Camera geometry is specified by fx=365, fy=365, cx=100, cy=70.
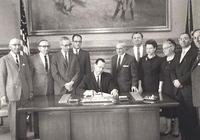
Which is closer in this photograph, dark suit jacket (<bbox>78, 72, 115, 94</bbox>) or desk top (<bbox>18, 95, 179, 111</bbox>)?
desk top (<bbox>18, 95, 179, 111</bbox>)

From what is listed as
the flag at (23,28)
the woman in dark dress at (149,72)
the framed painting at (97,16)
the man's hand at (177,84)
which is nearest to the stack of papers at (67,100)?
the woman in dark dress at (149,72)

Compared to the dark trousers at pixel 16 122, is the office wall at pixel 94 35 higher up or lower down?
higher up

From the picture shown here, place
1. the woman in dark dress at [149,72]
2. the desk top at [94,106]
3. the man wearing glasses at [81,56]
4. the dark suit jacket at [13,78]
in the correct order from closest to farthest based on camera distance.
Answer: the desk top at [94,106] → the dark suit jacket at [13,78] → the woman in dark dress at [149,72] → the man wearing glasses at [81,56]

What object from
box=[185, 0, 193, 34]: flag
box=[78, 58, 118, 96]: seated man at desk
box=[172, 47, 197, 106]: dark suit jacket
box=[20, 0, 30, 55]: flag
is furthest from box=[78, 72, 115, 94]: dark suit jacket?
box=[185, 0, 193, 34]: flag

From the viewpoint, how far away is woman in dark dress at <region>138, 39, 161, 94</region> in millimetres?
6104

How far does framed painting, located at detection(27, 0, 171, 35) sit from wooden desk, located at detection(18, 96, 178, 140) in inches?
134

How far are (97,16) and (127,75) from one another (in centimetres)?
248

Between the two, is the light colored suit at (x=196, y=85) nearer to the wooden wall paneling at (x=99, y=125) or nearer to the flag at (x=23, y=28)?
the wooden wall paneling at (x=99, y=125)

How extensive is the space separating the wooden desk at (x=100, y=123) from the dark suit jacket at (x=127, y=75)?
1.18m

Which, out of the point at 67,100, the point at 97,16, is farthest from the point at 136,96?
the point at 97,16

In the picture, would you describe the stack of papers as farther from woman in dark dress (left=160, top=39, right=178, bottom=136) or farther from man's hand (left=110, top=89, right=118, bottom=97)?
woman in dark dress (left=160, top=39, right=178, bottom=136)

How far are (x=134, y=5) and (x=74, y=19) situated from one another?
1.39 m

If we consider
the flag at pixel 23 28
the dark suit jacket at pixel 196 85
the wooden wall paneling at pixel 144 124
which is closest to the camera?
the wooden wall paneling at pixel 144 124

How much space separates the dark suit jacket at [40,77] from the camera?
620 centimetres
